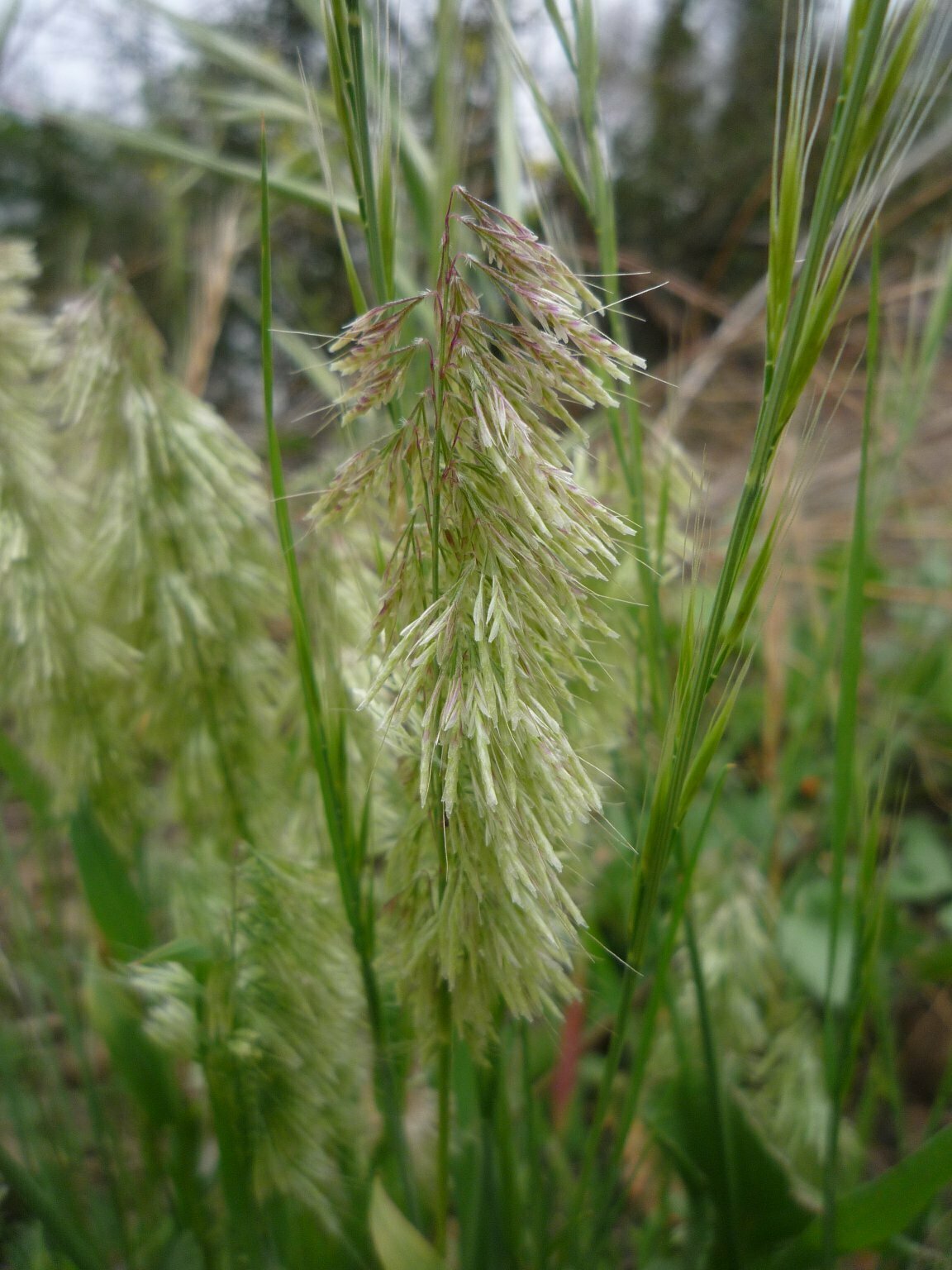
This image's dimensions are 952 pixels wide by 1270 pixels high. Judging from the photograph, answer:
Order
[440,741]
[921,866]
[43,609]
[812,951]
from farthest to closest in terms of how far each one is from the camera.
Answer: [921,866] < [812,951] < [43,609] < [440,741]

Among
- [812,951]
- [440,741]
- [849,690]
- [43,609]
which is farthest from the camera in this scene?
[812,951]

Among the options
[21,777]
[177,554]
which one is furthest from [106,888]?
[177,554]

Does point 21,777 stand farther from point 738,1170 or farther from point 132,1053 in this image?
point 738,1170

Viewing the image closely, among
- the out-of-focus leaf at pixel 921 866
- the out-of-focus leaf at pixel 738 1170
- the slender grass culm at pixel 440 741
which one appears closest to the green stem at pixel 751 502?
the slender grass culm at pixel 440 741

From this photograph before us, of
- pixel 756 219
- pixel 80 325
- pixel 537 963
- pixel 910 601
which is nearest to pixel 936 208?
pixel 756 219

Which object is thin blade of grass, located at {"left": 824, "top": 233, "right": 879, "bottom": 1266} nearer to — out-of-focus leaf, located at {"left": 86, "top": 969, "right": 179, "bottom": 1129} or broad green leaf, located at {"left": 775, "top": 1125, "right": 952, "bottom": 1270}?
broad green leaf, located at {"left": 775, "top": 1125, "right": 952, "bottom": 1270}

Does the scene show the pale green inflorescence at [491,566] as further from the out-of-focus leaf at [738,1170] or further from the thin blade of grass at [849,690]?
the out-of-focus leaf at [738,1170]
